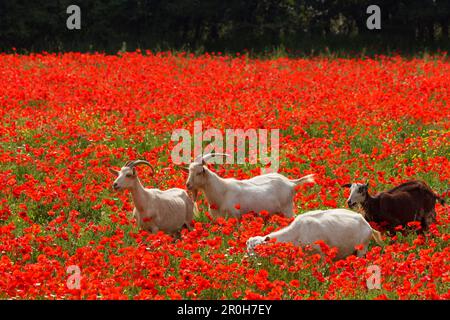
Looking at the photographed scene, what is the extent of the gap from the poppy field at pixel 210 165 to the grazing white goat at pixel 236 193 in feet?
1.06

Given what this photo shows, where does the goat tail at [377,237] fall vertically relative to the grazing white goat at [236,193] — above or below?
below

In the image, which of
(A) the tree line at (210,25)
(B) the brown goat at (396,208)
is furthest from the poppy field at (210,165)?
(A) the tree line at (210,25)

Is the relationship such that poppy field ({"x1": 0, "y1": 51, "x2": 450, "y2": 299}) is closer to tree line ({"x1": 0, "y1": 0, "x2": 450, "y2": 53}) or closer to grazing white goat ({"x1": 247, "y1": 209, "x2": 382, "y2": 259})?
grazing white goat ({"x1": 247, "y1": 209, "x2": 382, "y2": 259})

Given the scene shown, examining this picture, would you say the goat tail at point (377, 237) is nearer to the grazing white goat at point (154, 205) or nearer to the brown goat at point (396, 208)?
the brown goat at point (396, 208)

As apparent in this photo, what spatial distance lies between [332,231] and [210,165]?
4.58 metres

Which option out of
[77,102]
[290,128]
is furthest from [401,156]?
[77,102]

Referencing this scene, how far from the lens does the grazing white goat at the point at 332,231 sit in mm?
9953

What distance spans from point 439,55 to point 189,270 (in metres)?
20.1

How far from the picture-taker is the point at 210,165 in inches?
569

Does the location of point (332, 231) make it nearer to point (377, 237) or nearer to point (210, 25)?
point (377, 237)

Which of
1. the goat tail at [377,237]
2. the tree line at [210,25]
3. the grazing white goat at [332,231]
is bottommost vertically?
the goat tail at [377,237]

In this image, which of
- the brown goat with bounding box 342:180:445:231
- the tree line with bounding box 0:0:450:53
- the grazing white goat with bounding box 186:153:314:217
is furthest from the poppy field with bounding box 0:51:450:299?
the tree line with bounding box 0:0:450:53

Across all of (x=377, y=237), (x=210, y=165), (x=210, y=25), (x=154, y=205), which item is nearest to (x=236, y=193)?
(x=154, y=205)

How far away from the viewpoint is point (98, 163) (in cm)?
1440
